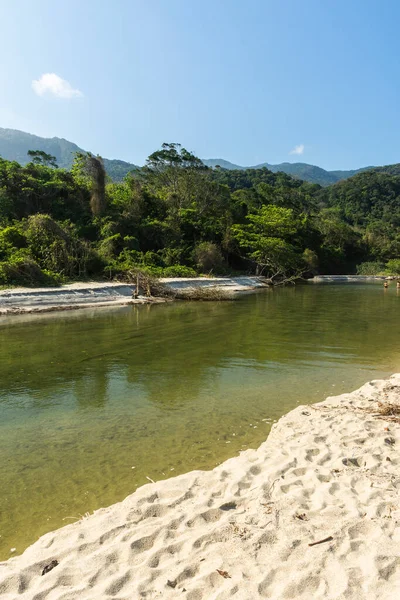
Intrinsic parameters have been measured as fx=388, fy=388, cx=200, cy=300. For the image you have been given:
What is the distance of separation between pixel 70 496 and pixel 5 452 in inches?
70.7

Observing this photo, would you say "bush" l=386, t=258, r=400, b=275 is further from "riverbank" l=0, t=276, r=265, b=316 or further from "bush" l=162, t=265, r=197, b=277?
"riverbank" l=0, t=276, r=265, b=316

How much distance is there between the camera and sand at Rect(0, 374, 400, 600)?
9.34 ft

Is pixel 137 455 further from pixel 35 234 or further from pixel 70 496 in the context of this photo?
pixel 35 234

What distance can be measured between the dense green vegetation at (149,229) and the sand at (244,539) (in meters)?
23.5

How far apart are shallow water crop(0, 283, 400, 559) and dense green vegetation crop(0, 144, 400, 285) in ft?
44.1

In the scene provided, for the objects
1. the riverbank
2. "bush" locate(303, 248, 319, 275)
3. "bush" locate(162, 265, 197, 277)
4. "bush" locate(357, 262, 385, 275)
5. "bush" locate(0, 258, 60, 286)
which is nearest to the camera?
the riverbank

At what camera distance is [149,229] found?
4234cm

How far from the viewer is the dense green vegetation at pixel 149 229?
98.5 ft

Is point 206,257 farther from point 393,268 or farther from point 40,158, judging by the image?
point 393,268

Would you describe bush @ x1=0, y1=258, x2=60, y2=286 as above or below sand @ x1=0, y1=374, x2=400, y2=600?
above

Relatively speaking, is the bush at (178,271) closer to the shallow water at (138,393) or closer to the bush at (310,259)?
the shallow water at (138,393)

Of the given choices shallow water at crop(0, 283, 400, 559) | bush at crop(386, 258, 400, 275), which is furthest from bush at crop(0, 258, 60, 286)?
bush at crop(386, 258, 400, 275)

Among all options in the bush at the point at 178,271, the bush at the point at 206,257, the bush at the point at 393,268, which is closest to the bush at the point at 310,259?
the bush at the point at 393,268

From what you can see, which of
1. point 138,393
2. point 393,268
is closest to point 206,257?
point 138,393
